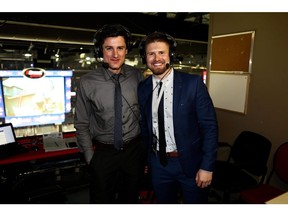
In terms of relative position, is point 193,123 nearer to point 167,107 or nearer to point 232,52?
point 167,107

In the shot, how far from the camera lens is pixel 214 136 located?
1.55m

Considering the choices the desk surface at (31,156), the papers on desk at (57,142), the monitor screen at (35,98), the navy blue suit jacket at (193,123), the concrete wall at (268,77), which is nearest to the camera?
the navy blue suit jacket at (193,123)

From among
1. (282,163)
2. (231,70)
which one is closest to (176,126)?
(282,163)

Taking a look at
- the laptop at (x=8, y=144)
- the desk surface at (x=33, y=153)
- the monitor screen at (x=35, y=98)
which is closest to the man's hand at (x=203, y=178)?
the desk surface at (x=33, y=153)

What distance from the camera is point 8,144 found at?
2.49 metres

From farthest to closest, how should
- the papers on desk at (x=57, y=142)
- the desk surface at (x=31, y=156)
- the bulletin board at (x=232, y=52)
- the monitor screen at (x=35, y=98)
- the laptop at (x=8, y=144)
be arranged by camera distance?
the bulletin board at (x=232, y=52) → the monitor screen at (x=35, y=98) → the papers on desk at (x=57, y=142) → the laptop at (x=8, y=144) → the desk surface at (x=31, y=156)

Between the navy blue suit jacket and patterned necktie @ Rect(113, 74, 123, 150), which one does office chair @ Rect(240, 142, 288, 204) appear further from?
patterned necktie @ Rect(113, 74, 123, 150)

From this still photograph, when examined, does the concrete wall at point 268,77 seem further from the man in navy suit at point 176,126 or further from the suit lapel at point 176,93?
the suit lapel at point 176,93

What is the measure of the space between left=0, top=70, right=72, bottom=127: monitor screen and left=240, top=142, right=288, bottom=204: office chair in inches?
97.3

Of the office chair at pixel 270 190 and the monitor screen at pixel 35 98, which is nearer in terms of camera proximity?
the office chair at pixel 270 190

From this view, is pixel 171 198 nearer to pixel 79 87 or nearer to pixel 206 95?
pixel 206 95

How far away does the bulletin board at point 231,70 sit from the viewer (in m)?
3.12
